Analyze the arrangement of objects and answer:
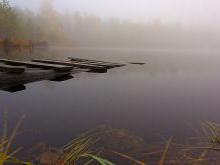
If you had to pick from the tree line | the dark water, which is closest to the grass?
the dark water

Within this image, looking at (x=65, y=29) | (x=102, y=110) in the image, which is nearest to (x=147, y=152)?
(x=102, y=110)

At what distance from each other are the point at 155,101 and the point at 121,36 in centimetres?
17956

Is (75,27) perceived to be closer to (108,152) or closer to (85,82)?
(85,82)

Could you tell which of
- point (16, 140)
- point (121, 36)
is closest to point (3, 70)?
point (16, 140)

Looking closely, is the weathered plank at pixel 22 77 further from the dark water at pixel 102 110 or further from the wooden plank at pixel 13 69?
the dark water at pixel 102 110

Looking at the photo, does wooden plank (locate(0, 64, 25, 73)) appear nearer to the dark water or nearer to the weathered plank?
the weathered plank

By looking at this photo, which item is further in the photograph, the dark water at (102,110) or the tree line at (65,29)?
the tree line at (65,29)

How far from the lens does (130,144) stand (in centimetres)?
654

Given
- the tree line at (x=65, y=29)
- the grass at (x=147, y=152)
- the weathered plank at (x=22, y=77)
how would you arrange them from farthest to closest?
the tree line at (x=65, y=29) → the weathered plank at (x=22, y=77) → the grass at (x=147, y=152)

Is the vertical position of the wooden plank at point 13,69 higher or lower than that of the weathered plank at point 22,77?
higher

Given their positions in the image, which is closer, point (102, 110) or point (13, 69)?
point (13, 69)

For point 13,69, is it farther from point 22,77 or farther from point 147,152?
point 147,152

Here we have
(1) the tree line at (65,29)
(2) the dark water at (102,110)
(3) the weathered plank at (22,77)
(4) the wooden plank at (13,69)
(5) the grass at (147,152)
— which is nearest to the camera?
(5) the grass at (147,152)

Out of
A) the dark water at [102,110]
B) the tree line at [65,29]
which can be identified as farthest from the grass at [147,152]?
the tree line at [65,29]
